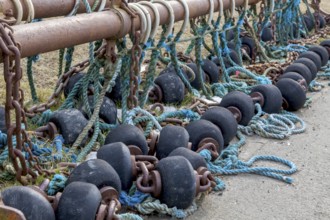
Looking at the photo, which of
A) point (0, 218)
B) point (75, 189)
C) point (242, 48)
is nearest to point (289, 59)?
point (242, 48)

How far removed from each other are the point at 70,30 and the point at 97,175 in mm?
946

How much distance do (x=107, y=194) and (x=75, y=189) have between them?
0.68ft

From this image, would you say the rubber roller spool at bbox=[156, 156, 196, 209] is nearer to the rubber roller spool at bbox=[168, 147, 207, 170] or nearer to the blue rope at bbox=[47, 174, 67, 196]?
the rubber roller spool at bbox=[168, 147, 207, 170]

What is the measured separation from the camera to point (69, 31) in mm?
3250

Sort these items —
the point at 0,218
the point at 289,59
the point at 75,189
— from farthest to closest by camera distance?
the point at 289,59 < the point at 75,189 < the point at 0,218

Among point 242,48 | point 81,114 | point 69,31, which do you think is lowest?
point 242,48

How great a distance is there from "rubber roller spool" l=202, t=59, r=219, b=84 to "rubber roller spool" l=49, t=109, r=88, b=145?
6.35 ft

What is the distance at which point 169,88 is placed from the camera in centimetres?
467

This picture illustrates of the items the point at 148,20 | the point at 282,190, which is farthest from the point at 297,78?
the point at 282,190

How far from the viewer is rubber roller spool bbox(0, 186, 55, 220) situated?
7.59ft

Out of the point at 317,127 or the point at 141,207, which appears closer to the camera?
the point at 141,207

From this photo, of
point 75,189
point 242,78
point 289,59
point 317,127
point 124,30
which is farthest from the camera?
point 289,59

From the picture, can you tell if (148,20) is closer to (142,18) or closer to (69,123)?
(142,18)

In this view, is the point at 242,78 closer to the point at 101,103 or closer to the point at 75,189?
the point at 101,103
